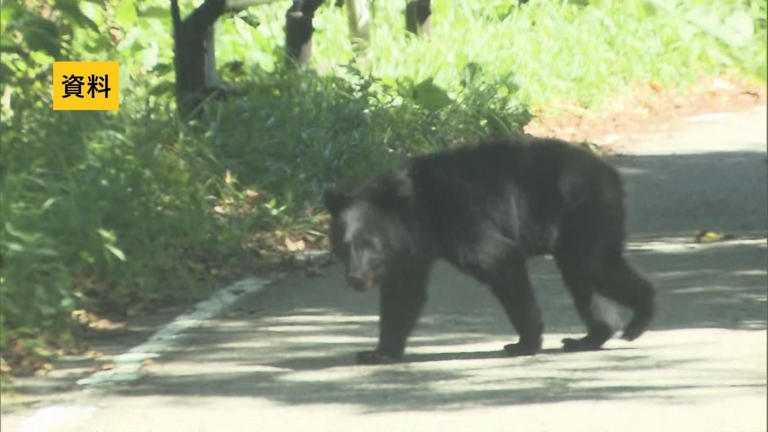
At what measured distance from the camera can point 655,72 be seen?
21.8 meters

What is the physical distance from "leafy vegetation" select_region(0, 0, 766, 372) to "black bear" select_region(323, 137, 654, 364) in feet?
3.47

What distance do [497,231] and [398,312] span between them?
0.65 metres

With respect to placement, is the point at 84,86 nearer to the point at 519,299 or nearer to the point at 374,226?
the point at 374,226

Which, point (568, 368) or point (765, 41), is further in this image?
point (765, 41)

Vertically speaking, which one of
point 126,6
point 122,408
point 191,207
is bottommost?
point 122,408

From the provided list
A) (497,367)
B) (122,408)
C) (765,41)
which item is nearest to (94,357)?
(122,408)

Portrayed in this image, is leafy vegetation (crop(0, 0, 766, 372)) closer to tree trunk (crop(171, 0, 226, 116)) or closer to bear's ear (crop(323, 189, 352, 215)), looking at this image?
tree trunk (crop(171, 0, 226, 116))

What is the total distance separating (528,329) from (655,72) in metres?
14.1

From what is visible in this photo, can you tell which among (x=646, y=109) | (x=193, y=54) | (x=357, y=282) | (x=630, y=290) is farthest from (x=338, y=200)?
(x=646, y=109)

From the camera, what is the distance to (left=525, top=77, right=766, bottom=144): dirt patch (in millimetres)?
18203

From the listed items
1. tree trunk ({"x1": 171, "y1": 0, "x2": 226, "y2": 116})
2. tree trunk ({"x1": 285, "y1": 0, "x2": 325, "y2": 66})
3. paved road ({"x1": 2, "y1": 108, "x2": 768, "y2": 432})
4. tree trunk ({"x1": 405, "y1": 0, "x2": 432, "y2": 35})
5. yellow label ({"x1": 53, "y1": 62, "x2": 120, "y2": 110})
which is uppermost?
tree trunk ({"x1": 405, "y1": 0, "x2": 432, "y2": 35})

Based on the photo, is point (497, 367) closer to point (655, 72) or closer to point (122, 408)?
point (122, 408)

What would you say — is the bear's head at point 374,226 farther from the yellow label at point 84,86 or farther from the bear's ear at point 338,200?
the yellow label at point 84,86

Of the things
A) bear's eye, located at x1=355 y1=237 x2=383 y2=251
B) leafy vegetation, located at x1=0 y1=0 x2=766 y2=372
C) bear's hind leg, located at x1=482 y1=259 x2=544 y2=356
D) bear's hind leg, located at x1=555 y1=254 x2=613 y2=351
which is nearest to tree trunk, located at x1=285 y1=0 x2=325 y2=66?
leafy vegetation, located at x1=0 y1=0 x2=766 y2=372
